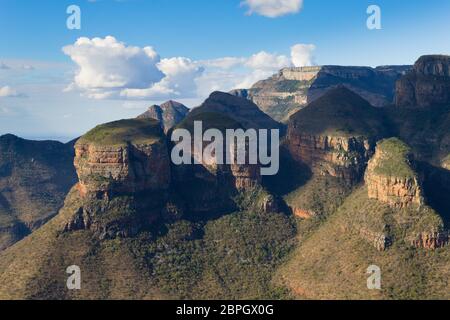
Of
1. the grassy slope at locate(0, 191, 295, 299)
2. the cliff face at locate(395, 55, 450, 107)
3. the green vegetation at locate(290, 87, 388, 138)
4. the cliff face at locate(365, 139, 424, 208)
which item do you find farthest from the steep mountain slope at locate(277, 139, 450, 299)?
the cliff face at locate(395, 55, 450, 107)

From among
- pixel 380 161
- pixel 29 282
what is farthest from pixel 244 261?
pixel 29 282

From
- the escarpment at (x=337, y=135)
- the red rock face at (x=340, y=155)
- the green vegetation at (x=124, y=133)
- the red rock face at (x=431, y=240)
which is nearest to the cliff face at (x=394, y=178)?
the red rock face at (x=431, y=240)

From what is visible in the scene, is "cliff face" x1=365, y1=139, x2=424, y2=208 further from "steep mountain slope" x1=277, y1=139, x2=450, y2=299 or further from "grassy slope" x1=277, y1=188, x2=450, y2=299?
"grassy slope" x1=277, y1=188, x2=450, y2=299

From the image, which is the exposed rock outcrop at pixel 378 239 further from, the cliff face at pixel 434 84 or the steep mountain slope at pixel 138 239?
→ the cliff face at pixel 434 84

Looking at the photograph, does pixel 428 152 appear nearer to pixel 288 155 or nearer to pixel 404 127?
pixel 404 127

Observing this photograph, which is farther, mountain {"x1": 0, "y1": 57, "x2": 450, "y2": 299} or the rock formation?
the rock formation

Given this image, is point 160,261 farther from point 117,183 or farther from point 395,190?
point 395,190
